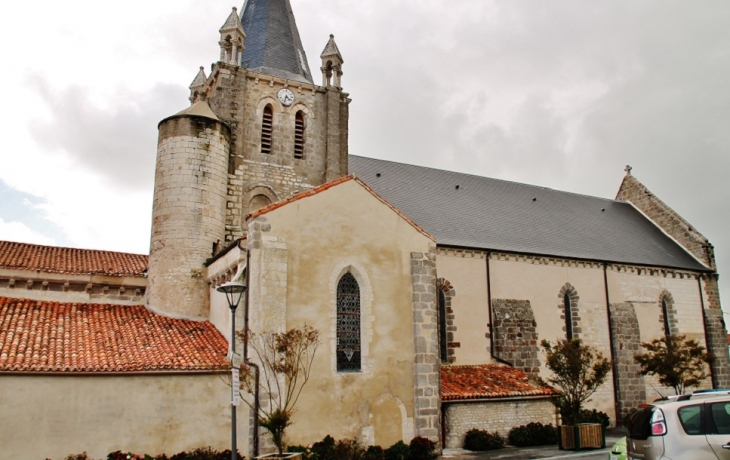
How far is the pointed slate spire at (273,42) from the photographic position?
23.4 meters

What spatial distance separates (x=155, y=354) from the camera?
15.4 metres

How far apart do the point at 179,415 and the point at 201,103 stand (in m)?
11.4

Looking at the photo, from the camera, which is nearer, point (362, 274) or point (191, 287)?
point (362, 274)

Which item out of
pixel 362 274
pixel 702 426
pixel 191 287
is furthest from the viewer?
pixel 191 287

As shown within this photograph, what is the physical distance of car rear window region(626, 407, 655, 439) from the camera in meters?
9.27

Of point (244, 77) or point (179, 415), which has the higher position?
point (244, 77)

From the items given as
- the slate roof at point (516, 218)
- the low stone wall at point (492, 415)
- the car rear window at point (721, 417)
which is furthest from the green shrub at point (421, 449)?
the car rear window at point (721, 417)

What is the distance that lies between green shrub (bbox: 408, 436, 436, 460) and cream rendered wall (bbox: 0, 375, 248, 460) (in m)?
4.57

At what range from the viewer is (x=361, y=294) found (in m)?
17.0

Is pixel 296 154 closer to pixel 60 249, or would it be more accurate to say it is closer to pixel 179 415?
pixel 60 249

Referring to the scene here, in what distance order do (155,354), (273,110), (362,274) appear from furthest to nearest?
(273,110)
(362,274)
(155,354)

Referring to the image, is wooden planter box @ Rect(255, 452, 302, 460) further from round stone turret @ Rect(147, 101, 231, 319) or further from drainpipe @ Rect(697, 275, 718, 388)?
drainpipe @ Rect(697, 275, 718, 388)

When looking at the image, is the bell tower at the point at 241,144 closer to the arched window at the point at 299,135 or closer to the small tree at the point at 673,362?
the arched window at the point at 299,135

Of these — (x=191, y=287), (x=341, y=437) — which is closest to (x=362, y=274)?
(x=341, y=437)
